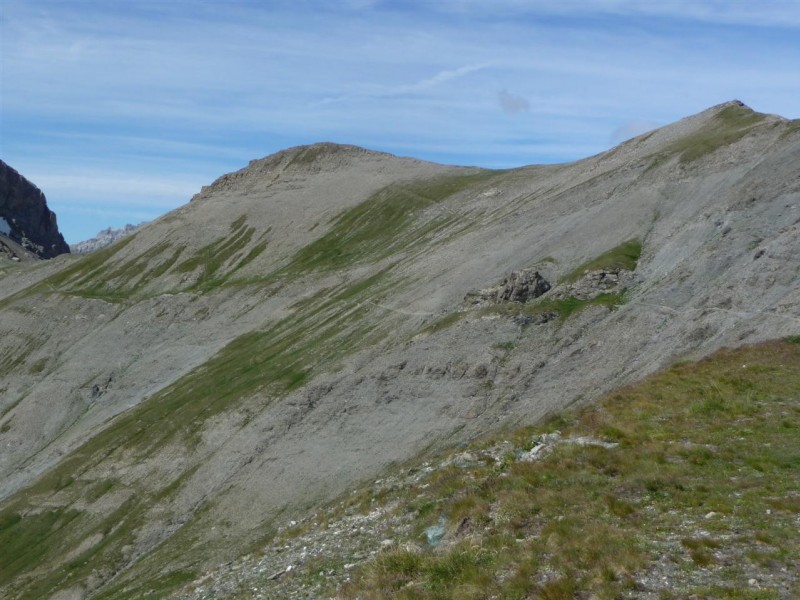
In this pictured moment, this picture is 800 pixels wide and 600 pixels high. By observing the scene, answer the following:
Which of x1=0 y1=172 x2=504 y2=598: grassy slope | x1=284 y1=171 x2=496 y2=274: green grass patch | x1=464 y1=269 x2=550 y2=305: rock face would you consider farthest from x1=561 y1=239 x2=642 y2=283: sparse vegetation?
x1=284 y1=171 x2=496 y2=274: green grass patch

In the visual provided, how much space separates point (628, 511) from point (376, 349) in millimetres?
53201

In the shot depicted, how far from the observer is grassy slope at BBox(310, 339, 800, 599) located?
15727 millimetres

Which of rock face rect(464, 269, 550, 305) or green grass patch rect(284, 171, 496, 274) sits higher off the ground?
green grass patch rect(284, 171, 496, 274)

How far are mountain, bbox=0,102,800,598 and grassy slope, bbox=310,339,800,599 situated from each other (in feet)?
56.1

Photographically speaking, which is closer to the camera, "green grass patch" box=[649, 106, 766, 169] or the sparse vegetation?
the sparse vegetation

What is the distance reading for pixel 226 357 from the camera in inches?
3969

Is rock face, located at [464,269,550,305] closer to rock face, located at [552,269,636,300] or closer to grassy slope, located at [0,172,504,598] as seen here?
rock face, located at [552,269,636,300]

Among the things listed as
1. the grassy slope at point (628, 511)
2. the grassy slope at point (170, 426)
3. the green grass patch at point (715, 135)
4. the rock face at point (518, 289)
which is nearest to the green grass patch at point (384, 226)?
the grassy slope at point (170, 426)

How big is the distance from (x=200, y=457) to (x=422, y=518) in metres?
51.3

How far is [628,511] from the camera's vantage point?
1920cm

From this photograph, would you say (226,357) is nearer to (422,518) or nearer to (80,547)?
(80,547)

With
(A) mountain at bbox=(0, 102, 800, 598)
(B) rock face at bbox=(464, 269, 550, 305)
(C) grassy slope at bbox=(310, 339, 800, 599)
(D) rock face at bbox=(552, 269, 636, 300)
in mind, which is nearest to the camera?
(C) grassy slope at bbox=(310, 339, 800, 599)

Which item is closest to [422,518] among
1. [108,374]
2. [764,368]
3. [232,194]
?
[764,368]

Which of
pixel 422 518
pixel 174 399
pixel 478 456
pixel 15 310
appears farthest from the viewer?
pixel 15 310
